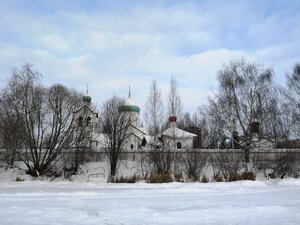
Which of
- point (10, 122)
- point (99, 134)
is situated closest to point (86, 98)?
point (99, 134)

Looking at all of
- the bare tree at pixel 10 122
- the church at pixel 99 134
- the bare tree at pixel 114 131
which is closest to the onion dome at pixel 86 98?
the church at pixel 99 134

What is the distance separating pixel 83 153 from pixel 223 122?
1491 cm

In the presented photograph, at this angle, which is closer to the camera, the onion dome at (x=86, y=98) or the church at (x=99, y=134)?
the church at (x=99, y=134)

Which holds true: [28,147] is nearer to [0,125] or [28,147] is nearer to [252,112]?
[0,125]

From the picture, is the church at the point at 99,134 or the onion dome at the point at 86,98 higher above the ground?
the onion dome at the point at 86,98

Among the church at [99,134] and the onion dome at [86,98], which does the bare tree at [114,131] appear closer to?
the church at [99,134]

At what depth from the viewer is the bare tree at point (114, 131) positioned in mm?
39625

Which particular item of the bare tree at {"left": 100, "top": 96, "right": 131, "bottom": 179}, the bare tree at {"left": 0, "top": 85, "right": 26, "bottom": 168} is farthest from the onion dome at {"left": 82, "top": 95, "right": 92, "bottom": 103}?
the bare tree at {"left": 0, "top": 85, "right": 26, "bottom": 168}

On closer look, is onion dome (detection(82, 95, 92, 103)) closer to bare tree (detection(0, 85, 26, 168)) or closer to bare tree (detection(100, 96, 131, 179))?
bare tree (detection(100, 96, 131, 179))

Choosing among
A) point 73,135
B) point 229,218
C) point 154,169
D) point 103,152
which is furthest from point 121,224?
point 103,152

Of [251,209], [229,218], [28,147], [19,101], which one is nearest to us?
[229,218]

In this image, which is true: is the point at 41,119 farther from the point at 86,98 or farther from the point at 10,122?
the point at 86,98

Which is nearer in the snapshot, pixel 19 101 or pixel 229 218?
pixel 229 218

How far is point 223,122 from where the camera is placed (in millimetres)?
39469
